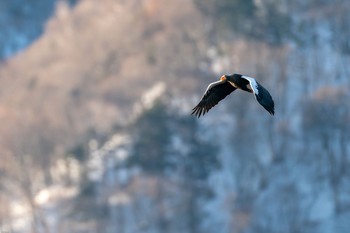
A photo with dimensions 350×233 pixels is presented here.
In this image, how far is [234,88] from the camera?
76.8 feet

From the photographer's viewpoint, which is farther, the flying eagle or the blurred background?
the blurred background

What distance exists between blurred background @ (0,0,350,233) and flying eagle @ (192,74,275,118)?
25300 millimetres

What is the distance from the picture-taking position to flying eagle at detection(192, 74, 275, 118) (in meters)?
21.5

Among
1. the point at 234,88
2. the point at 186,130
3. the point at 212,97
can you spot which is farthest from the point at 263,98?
the point at 186,130

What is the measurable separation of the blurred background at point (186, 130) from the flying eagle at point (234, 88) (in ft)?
83.0

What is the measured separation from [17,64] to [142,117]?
14.5 meters

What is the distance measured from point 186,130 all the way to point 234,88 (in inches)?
1067

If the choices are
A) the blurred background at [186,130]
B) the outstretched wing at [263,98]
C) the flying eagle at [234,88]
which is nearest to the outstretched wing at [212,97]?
the flying eagle at [234,88]

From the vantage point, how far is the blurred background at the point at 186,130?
50031 mm

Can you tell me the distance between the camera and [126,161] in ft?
169

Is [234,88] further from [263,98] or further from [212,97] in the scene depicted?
[263,98]

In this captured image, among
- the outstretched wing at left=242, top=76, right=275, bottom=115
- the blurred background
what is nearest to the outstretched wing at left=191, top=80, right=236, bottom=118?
the outstretched wing at left=242, top=76, right=275, bottom=115

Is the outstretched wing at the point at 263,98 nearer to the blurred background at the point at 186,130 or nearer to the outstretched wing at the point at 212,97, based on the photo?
the outstretched wing at the point at 212,97

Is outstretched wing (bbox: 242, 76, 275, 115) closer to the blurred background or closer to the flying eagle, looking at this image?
the flying eagle
